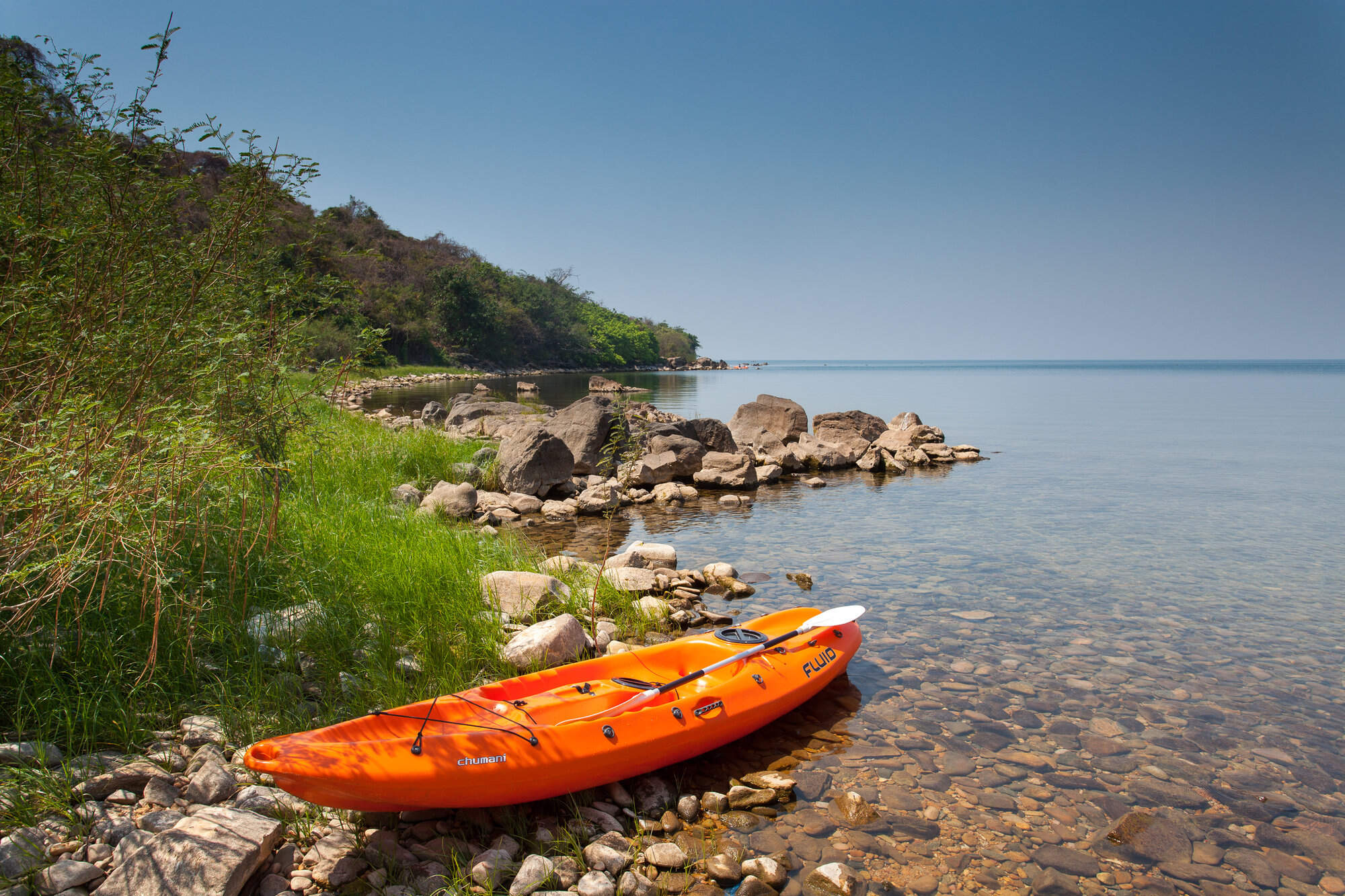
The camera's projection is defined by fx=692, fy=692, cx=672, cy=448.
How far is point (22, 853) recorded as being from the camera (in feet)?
9.23

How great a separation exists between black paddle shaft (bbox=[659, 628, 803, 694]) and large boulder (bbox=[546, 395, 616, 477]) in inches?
342

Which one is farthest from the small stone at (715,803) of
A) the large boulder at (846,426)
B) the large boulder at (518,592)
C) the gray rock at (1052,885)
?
the large boulder at (846,426)

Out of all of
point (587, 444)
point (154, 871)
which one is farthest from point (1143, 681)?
point (587, 444)

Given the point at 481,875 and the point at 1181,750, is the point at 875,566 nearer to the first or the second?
the point at 1181,750

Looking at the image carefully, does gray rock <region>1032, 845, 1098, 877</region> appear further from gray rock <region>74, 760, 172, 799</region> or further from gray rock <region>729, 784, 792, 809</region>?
gray rock <region>74, 760, 172, 799</region>

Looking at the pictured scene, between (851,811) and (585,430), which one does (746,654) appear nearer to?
(851,811)

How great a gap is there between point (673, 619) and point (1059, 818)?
3.59m

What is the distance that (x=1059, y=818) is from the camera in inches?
165

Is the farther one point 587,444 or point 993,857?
point 587,444

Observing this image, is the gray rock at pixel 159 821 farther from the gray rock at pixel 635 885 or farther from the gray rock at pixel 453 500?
the gray rock at pixel 453 500

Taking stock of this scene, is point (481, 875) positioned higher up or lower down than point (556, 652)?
lower down

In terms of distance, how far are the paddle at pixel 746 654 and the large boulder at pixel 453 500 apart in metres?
6.06

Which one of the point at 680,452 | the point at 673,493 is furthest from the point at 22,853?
the point at 680,452

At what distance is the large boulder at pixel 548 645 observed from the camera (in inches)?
200
